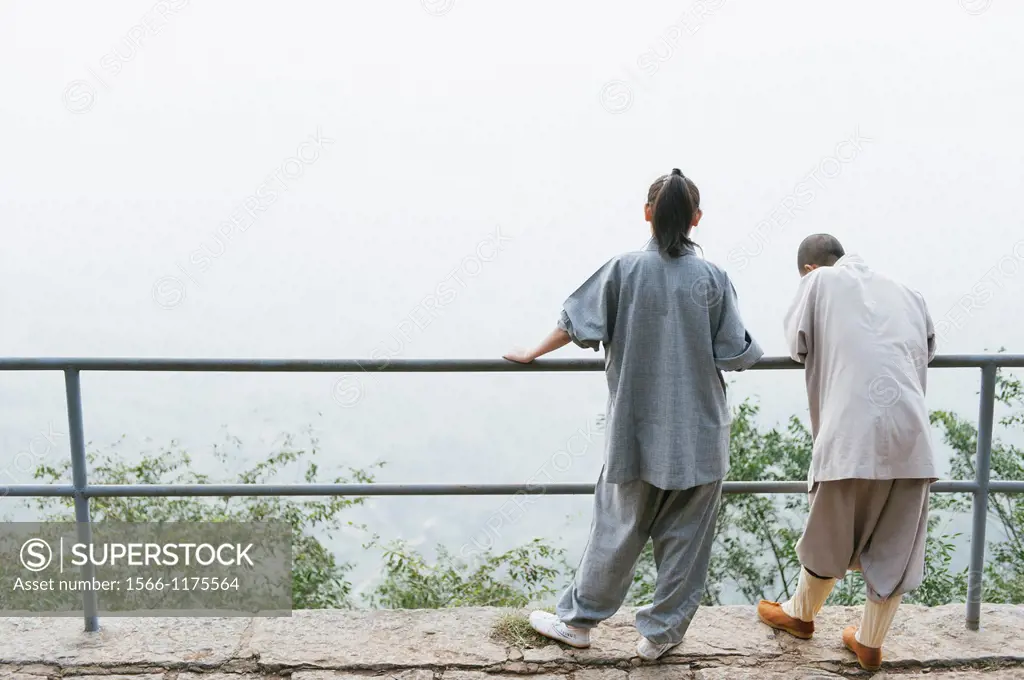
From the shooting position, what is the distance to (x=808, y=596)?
2828 mm

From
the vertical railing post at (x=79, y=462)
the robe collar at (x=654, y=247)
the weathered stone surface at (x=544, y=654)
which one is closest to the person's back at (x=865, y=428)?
the robe collar at (x=654, y=247)

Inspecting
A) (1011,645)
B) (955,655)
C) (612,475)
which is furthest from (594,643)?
(1011,645)

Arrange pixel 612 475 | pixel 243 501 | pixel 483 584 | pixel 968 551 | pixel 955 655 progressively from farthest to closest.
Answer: pixel 243 501, pixel 483 584, pixel 968 551, pixel 955 655, pixel 612 475

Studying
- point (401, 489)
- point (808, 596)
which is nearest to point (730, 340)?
point (808, 596)

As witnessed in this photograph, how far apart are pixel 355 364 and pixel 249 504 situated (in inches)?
Answer: 113

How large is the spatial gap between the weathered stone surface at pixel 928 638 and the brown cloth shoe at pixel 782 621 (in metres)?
0.02

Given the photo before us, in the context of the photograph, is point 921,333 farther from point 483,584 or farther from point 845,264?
point 483,584

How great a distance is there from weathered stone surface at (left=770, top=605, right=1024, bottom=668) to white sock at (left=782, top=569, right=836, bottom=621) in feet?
0.28

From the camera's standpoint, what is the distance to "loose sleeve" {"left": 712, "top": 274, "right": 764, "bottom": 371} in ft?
8.47

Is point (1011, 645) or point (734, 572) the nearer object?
point (1011, 645)

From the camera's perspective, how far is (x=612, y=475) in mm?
2600

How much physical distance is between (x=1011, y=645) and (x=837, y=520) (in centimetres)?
76

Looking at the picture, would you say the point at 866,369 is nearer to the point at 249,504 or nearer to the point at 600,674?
the point at 600,674

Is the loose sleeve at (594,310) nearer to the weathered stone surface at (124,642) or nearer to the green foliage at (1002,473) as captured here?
the weathered stone surface at (124,642)
